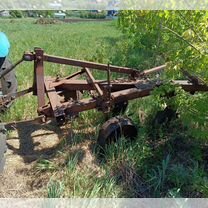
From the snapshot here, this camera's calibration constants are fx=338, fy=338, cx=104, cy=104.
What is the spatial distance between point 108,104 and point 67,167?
77cm

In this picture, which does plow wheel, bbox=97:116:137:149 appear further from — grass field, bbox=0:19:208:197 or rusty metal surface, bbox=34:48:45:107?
rusty metal surface, bbox=34:48:45:107

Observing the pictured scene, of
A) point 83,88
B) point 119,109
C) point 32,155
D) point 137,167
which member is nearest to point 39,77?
point 83,88

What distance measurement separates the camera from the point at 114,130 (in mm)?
3160

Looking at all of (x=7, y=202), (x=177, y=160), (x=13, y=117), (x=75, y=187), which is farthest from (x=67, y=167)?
(x=13, y=117)

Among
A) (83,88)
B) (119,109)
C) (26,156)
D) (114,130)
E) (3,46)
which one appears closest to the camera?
(114,130)

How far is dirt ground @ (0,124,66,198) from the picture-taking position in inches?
107

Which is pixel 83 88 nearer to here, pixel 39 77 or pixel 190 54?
pixel 39 77

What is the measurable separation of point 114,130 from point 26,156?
893mm

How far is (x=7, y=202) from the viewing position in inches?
101

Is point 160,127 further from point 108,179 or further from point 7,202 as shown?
point 7,202

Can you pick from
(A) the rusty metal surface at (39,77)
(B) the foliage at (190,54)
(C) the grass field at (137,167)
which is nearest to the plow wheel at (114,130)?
(C) the grass field at (137,167)

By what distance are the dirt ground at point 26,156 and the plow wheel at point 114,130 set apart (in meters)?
0.54

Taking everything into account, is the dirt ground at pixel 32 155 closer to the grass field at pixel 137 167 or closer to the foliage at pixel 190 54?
the grass field at pixel 137 167

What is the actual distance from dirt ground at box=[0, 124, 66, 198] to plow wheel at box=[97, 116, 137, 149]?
1.77ft
